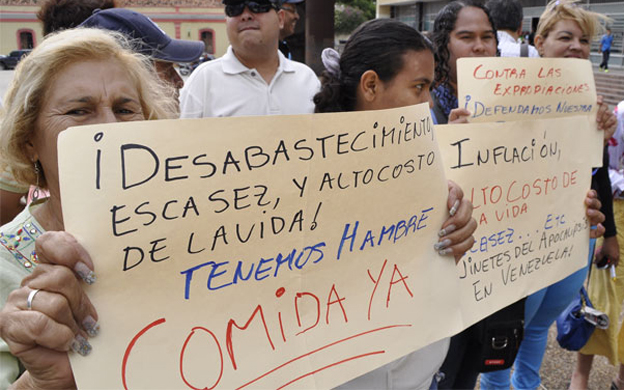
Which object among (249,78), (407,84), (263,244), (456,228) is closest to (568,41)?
(407,84)

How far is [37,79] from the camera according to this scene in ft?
3.42

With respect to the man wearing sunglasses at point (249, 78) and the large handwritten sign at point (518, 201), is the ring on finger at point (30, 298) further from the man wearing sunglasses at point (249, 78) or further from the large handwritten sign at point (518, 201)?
the man wearing sunglasses at point (249, 78)

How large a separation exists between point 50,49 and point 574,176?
1.84 meters

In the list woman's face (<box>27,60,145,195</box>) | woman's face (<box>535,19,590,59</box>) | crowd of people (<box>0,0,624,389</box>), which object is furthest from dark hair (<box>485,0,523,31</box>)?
woman's face (<box>27,60,145,195</box>)

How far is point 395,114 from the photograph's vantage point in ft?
3.93

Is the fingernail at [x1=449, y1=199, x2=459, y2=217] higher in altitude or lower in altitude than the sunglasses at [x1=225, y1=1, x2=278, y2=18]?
lower

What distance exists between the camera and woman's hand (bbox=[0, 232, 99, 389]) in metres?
0.78

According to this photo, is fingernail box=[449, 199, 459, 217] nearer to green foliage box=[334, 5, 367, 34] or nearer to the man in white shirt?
the man in white shirt

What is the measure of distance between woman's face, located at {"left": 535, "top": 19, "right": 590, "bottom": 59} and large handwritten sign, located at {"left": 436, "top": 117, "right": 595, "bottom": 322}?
89 centimetres

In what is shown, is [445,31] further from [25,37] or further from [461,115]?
[25,37]

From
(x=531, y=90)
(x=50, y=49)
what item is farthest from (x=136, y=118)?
(x=531, y=90)

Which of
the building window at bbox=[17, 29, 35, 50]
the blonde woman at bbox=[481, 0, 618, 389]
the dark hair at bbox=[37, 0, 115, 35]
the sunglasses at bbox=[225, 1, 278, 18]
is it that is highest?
the building window at bbox=[17, 29, 35, 50]

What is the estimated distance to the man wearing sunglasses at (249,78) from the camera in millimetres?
2533

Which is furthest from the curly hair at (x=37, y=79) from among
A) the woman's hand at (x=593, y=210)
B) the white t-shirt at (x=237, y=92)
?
the woman's hand at (x=593, y=210)
